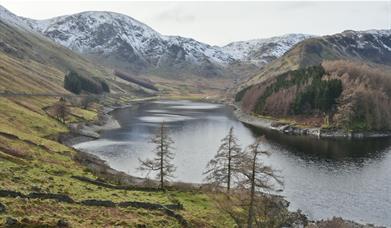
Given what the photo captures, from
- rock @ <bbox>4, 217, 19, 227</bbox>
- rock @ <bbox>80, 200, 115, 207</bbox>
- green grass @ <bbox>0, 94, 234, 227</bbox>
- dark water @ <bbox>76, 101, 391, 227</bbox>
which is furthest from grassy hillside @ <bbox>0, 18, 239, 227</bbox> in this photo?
dark water @ <bbox>76, 101, 391, 227</bbox>

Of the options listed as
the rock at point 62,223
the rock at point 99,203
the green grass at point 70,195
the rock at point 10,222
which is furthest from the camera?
the rock at point 99,203

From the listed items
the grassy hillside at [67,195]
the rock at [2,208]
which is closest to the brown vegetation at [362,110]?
the grassy hillside at [67,195]

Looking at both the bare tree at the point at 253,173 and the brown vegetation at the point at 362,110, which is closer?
the bare tree at the point at 253,173

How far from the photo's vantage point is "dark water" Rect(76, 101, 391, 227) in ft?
273

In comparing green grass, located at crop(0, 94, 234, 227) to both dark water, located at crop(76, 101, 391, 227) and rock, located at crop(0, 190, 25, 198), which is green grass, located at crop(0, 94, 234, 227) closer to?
rock, located at crop(0, 190, 25, 198)

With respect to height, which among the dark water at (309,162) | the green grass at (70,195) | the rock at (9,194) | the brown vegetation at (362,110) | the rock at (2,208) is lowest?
the dark water at (309,162)

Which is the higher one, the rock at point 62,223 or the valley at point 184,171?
the rock at point 62,223

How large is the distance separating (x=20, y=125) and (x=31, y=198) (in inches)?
3448

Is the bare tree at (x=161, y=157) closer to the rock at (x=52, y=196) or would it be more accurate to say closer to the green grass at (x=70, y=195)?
the green grass at (x=70, y=195)

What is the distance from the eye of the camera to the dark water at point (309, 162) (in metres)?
83.1

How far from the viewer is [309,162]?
4796 inches

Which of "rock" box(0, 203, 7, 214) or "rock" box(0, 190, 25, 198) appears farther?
"rock" box(0, 190, 25, 198)

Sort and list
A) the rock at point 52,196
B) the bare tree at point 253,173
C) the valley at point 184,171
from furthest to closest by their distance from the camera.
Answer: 1. the bare tree at point 253,173
2. the valley at point 184,171
3. the rock at point 52,196

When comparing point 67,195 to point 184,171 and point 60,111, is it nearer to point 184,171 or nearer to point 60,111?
point 184,171
